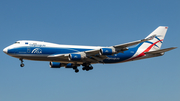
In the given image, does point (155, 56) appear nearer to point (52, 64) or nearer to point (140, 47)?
point (140, 47)

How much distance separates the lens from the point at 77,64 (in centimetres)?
5141

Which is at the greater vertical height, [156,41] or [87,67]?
[156,41]

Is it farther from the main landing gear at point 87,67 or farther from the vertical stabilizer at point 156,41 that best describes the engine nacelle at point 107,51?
the vertical stabilizer at point 156,41

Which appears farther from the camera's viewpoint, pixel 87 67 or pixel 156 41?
pixel 156 41

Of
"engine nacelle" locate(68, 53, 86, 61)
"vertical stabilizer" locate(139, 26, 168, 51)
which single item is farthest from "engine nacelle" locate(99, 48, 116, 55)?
"vertical stabilizer" locate(139, 26, 168, 51)

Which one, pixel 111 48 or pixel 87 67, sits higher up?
pixel 111 48

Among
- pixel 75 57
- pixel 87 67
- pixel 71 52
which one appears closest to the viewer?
pixel 75 57

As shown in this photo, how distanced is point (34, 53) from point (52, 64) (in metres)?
9.19

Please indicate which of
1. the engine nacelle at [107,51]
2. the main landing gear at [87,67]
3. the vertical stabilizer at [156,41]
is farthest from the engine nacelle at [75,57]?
the vertical stabilizer at [156,41]

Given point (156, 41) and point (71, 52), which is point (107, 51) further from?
point (156, 41)

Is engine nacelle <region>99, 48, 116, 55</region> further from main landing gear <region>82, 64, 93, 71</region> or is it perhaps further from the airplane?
main landing gear <region>82, 64, 93, 71</region>

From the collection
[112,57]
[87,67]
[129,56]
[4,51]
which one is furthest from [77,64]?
[4,51]

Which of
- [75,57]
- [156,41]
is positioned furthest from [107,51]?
[156,41]

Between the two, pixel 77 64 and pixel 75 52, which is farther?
pixel 77 64
